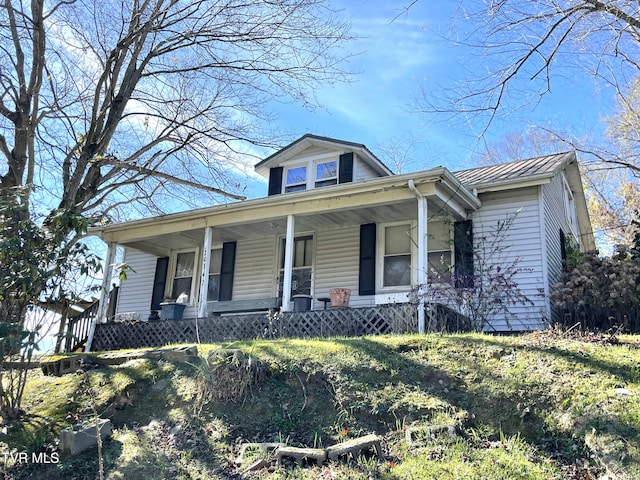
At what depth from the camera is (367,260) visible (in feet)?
40.5

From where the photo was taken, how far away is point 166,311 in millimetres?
13375

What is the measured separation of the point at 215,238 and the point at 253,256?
1.13 metres

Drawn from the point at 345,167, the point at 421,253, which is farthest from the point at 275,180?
the point at 421,253

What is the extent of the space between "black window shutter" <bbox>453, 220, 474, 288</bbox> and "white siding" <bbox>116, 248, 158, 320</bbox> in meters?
8.83

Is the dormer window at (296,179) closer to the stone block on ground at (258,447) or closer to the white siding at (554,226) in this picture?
the white siding at (554,226)

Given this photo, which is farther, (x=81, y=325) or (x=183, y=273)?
(x=183, y=273)

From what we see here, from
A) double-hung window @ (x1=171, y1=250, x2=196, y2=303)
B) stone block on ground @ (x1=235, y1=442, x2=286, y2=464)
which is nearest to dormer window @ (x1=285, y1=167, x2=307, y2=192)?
double-hung window @ (x1=171, y1=250, x2=196, y2=303)

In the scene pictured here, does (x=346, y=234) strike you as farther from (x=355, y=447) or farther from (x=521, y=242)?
(x=355, y=447)

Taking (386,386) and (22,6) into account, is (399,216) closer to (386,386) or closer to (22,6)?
(386,386)

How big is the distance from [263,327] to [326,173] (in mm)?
4796

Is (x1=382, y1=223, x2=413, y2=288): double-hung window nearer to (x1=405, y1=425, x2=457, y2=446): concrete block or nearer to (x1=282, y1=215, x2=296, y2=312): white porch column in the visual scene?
(x1=282, y1=215, x2=296, y2=312): white porch column

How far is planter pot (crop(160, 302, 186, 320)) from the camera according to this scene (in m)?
13.3

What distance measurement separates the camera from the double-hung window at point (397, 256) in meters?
12.1

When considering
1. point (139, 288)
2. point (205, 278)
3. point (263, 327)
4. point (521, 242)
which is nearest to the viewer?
point (263, 327)
